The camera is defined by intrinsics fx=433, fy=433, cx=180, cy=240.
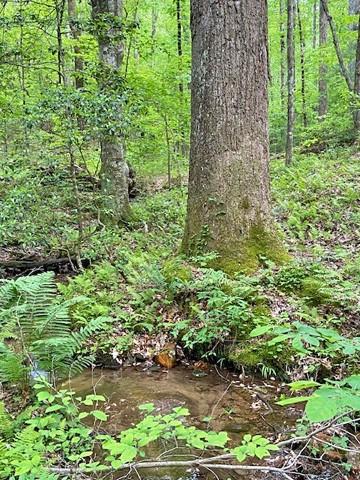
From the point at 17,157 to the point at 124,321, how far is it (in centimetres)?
372

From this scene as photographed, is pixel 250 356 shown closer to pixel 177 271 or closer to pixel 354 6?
pixel 177 271

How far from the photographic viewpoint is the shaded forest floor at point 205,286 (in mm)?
3689

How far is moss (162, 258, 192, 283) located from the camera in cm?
471

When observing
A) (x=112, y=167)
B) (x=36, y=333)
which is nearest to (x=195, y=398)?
(x=36, y=333)

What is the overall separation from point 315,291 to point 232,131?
1.98m

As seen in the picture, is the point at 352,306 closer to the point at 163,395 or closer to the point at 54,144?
the point at 163,395

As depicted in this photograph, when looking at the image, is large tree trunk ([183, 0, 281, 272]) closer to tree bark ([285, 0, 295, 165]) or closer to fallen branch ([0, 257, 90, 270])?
fallen branch ([0, 257, 90, 270])

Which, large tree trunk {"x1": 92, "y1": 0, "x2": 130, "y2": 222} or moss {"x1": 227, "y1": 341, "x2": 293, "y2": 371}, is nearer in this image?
moss {"x1": 227, "y1": 341, "x2": 293, "y2": 371}

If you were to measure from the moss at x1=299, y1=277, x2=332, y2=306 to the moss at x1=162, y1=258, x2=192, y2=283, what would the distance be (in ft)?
3.90

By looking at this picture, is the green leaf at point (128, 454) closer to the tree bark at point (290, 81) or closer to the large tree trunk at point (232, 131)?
the large tree trunk at point (232, 131)

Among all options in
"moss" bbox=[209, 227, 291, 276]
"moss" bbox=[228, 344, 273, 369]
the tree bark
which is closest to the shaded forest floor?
"moss" bbox=[228, 344, 273, 369]

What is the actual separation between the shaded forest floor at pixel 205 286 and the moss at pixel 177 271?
0.05 feet

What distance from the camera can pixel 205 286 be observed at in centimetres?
439

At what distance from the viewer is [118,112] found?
20.7 ft
